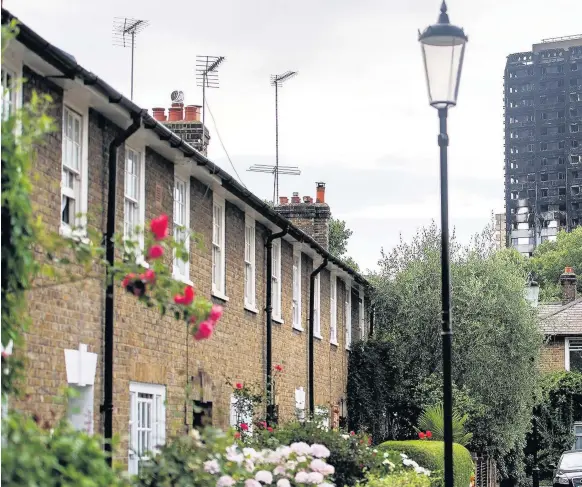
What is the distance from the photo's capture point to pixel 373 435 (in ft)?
102

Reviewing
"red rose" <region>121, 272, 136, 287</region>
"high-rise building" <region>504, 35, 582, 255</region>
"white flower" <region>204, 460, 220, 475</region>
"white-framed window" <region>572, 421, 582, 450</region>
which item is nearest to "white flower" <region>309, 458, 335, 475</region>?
"white flower" <region>204, 460, 220, 475</region>

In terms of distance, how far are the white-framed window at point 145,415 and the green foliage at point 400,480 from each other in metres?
2.64

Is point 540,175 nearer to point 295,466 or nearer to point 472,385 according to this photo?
point 472,385

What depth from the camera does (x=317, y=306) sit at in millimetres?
27797

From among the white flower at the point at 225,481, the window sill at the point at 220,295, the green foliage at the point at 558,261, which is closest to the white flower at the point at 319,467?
the white flower at the point at 225,481

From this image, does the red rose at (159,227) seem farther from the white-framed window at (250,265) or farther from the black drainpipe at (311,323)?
the black drainpipe at (311,323)

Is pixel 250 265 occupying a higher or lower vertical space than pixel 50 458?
higher

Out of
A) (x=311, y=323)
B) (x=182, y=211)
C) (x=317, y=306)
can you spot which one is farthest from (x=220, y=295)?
(x=317, y=306)

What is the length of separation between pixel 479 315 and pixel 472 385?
181 cm

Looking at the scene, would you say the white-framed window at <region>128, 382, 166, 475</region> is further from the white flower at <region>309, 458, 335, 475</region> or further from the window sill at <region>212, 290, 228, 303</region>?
the white flower at <region>309, 458, 335, 475</region>

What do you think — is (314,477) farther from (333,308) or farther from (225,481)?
(333,308)

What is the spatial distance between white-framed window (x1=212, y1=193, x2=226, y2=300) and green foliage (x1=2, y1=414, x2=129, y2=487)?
12.4 meters

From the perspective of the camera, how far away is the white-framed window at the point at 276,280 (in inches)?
923

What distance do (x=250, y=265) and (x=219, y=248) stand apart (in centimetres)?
235
